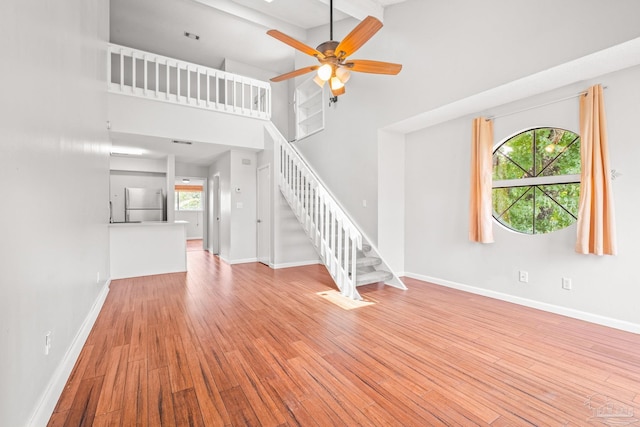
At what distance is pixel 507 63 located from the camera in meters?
3.06

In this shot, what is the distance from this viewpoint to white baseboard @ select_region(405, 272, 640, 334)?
274cm

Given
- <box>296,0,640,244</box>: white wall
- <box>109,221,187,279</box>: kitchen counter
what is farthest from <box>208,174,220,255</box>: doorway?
<box>296,0,640,244</box>: white wall

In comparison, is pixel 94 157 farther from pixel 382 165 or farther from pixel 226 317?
pixel 382 165

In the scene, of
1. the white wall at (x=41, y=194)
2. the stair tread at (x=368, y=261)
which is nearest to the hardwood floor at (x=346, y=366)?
the white wall at (x=41, y=194)

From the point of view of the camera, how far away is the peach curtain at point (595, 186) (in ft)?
8.93

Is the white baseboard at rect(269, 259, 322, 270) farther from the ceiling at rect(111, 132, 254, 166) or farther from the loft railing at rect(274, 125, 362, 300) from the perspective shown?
the ceiling at rect(111, 132, 254, 166)

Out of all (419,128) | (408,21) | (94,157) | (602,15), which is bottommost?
(94,157)

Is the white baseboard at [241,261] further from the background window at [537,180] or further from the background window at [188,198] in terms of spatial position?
the background window at [188,198]

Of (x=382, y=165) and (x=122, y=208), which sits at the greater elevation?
(x=382, y=165)

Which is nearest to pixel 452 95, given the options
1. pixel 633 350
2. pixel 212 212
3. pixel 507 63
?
pixel 507 63

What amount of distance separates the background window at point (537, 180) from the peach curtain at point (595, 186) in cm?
33

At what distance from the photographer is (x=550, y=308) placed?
3.22 m

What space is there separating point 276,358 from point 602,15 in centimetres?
405

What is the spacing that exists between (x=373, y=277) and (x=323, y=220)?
1.20m
